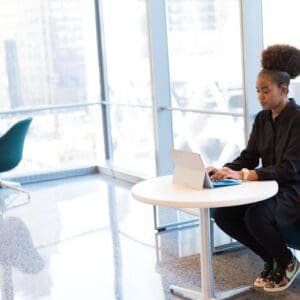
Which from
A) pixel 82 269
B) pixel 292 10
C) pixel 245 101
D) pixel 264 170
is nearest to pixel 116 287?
pixel 82 269

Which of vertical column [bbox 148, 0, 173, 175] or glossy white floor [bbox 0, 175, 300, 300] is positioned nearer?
glossy white floor [bbox 0, 175, 300, 300]

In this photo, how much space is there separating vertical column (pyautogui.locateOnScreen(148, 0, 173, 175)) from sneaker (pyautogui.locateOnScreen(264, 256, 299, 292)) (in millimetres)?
1808

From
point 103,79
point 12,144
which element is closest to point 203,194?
point 12,144

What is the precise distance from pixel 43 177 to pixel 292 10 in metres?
3.69

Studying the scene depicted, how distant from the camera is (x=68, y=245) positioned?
4125mm

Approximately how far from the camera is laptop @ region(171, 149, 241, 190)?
2756mm

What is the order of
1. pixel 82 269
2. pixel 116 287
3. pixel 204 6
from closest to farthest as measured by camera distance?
1. pixel 116 287
2. pixel 82 269
3. pixel 204 6

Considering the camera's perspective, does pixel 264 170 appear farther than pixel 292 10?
No

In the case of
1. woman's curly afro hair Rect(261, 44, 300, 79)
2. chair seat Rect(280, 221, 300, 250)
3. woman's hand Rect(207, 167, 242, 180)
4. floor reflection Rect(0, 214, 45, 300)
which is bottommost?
floor reflection Rect(0, 214, 45, 300)

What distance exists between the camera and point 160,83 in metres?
4.86

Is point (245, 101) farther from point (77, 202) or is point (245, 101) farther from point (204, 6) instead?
point (77, 202)

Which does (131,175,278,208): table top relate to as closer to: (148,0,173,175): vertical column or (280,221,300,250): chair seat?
(280,221,300,250): chair seat

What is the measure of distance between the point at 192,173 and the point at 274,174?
438 mm

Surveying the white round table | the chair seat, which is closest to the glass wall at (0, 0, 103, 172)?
the white round table
